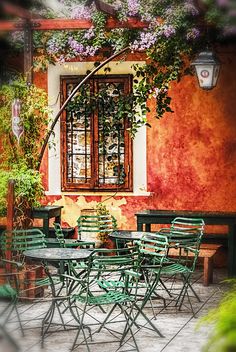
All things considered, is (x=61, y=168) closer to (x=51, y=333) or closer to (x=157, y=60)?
(x=157, y=60)

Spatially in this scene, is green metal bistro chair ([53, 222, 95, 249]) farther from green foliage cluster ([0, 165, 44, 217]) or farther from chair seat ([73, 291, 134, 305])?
chair seat ([73, 291, 134, 305])

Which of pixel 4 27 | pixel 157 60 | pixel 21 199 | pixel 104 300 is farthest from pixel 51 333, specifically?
pixel 157 60

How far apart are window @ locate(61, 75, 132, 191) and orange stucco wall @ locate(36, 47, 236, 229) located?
411 millimetres

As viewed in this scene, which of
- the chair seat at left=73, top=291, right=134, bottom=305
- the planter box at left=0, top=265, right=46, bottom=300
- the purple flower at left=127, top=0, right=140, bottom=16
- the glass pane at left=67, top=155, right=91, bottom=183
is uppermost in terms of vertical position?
the purple flower at left=127, top=0, right=140, bottom=16

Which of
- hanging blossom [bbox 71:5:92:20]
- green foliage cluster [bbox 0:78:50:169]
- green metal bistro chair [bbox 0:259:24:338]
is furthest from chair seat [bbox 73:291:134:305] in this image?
hanging blossom [bbox 71:5:92:20]

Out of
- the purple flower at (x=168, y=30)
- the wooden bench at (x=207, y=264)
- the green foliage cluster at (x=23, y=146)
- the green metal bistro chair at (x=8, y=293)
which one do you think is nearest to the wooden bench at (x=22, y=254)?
the green metal bistro chair at (x=8, y=293)

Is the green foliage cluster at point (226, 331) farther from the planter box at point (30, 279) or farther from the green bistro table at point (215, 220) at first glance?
the green bistro table at point (215, 220)

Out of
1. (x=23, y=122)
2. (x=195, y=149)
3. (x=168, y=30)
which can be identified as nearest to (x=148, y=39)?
(x=168, y=30)

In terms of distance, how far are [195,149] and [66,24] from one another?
2.89 meters

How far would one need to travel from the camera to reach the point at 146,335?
254 inches

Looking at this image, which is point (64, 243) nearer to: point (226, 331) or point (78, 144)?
point (78, 144)

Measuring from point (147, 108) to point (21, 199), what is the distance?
282 cm

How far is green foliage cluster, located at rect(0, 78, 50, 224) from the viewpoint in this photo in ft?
26.3

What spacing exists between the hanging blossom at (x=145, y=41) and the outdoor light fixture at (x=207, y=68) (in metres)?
0.68
